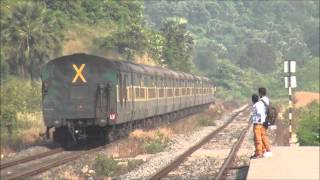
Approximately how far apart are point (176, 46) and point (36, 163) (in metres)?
64.8

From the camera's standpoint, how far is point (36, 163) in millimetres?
18938

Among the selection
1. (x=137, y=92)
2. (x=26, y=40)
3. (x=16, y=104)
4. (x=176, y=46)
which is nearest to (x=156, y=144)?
(x=137, y=92)

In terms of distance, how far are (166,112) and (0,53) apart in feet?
66.9

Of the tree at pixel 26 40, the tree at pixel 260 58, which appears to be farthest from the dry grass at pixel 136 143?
the tree at pixel 260 58

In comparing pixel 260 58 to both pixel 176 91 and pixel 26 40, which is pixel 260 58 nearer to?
pixel 26 40

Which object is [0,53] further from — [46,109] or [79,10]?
[46,109]

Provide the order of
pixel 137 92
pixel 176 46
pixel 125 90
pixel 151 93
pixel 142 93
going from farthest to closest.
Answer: pixel 176 46, pixel 151 93, pixel 142 93, pixel 137 92, pixel 125 90

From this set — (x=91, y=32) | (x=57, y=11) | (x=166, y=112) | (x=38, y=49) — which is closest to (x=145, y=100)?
(x=166, y=112)

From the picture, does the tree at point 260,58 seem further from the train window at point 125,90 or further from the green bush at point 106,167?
the green bush at point 106,167

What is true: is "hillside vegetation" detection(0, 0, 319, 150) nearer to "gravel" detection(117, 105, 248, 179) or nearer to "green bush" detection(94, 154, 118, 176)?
"green bush" detection(94, 154, 118, 176)

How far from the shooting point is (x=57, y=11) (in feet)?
205

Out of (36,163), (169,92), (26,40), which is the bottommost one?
(36,163)

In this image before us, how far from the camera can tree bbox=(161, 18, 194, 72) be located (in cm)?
8112

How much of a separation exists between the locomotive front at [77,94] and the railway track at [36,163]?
1.08 m
